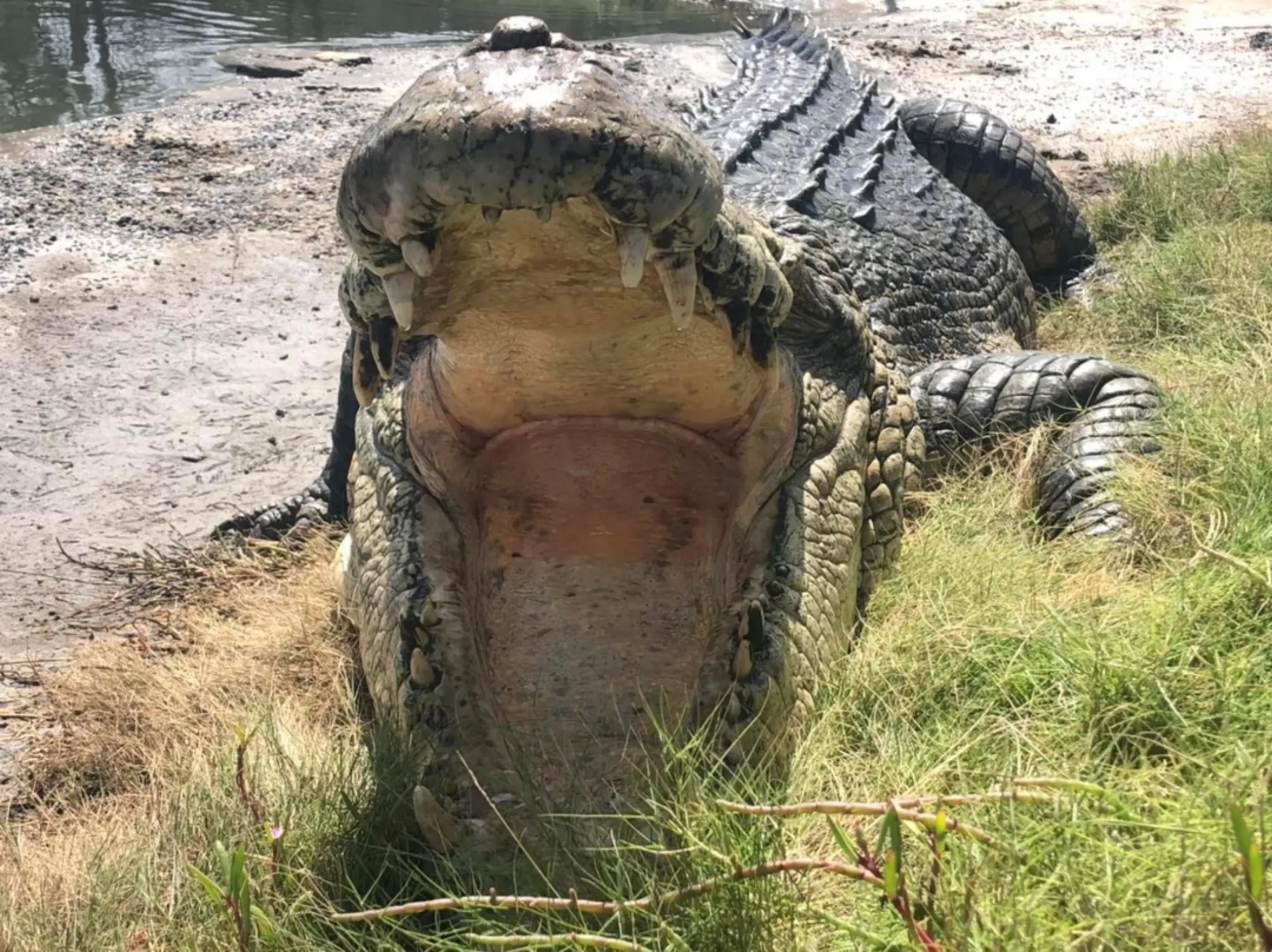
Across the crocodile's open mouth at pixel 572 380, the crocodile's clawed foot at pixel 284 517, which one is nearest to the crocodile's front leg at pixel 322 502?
the crocodile's clawed foot at pixel 284 517

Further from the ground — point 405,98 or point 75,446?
point 405,98

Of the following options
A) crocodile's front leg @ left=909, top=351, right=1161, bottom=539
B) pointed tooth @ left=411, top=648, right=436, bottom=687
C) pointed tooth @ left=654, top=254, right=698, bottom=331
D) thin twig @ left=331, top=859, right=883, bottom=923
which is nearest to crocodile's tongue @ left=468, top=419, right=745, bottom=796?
pointed tooth @ left=411, top=648, right=436, bottom=687

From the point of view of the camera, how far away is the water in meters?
10.6

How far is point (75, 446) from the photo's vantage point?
4898 mm

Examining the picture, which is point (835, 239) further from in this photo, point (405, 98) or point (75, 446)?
point (75, 446)

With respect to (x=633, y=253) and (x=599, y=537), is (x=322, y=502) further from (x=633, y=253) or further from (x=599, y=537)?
(x=633, y=253)

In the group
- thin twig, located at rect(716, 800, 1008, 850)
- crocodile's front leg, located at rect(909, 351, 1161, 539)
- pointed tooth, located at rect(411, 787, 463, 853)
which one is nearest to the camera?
thin twig, located at rect(716, 800, 1008, 850)

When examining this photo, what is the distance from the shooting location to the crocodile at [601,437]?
5.80 ft

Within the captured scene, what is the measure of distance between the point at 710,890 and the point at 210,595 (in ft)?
8.73

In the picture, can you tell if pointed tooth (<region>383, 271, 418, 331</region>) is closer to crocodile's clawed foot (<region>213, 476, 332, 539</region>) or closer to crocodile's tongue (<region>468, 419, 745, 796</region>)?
crocodile's tongue (<region>468, 419, 745, 796</region>)

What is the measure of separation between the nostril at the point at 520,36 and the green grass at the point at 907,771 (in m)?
1.14

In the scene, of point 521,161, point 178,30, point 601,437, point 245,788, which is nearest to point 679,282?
point 521,161

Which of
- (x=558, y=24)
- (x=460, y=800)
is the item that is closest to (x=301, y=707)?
(x=460, y=800)

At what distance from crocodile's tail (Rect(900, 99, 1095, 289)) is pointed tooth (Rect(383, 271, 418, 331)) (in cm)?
446
